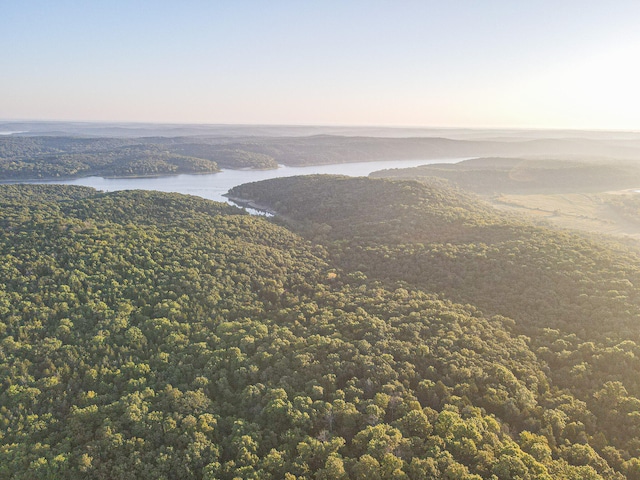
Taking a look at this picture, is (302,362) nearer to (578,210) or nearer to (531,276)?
(531,276)

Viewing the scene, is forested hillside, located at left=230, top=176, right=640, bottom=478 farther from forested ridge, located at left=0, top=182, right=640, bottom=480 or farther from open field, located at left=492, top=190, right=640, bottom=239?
open field, located at left=492, top=190, right=640, bottom=239

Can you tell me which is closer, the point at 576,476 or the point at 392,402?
the point at 576,476

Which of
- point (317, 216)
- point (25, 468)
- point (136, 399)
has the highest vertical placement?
point (317, 216)

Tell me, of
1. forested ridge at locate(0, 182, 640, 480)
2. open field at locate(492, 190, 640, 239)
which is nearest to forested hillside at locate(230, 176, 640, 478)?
forested ridge at locate(0, 182, 640, 480)

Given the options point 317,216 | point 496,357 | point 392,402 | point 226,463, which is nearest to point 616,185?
point 317,216

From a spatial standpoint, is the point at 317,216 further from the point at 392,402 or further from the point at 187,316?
the point at 392,402

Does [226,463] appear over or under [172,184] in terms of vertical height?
under

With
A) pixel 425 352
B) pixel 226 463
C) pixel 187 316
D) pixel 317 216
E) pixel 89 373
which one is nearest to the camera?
pixel 226 463

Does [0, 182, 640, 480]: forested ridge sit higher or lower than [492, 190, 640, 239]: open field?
lower

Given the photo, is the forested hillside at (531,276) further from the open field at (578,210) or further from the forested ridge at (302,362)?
the open field at (578,210)
